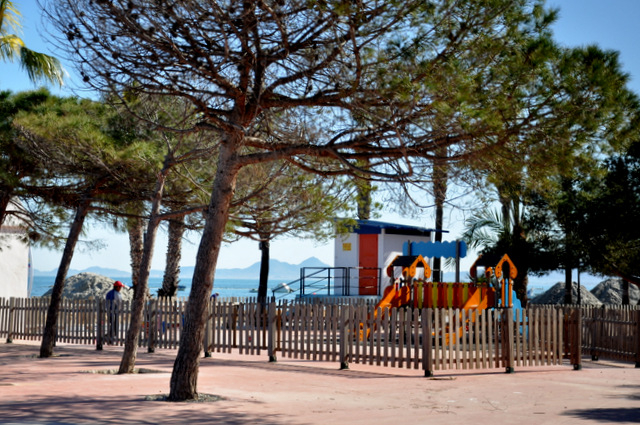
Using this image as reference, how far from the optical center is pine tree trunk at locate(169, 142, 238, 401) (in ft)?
31.8

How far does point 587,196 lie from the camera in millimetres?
26469

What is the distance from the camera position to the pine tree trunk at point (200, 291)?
31.8ft

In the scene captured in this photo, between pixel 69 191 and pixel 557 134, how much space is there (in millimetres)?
12834

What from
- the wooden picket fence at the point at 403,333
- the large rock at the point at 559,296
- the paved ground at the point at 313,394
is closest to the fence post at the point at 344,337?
the wooden picket fence at the point at 403,333

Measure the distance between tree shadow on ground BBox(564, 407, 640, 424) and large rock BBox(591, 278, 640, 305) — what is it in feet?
135

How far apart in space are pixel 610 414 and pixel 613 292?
44.2 m

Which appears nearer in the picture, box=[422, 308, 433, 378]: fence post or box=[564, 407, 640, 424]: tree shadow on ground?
box=[564, 407, 640, 424]: tree shadow on ground

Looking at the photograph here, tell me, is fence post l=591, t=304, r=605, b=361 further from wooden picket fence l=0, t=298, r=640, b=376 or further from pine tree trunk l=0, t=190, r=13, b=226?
pine tree trunk l=0, t=190, r=13, b=226

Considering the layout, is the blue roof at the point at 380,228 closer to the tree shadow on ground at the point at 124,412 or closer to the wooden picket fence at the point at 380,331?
the wooden picket fence at the point at 380,331

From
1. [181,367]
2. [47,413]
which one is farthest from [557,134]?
[47,413]

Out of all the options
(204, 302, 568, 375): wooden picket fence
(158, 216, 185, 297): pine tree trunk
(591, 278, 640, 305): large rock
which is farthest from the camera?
(591, 278, 640, 305): large rock

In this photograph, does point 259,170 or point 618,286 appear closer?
point 259,170

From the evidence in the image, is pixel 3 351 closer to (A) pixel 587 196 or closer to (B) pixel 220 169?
(B) pixel 220 169

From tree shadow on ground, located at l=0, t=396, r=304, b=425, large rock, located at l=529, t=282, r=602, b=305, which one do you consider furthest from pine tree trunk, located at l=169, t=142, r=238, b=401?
large rock, located at l=529, t=282, r=602, b=305
